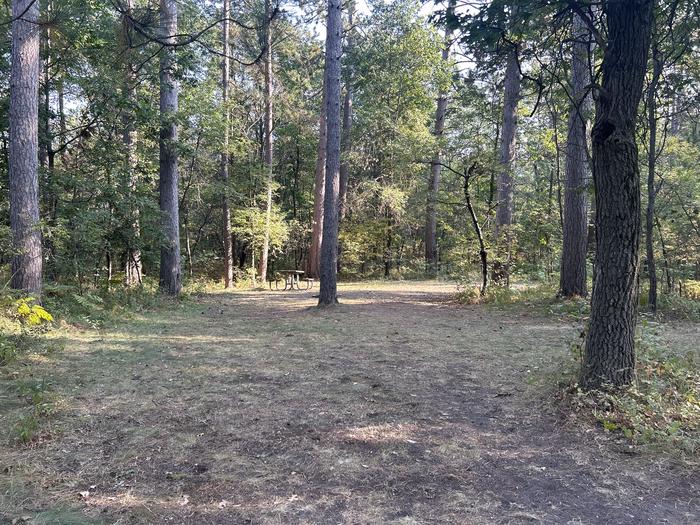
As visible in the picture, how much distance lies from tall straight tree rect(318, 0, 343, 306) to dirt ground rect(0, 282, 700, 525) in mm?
3961

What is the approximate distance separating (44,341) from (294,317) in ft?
13.4

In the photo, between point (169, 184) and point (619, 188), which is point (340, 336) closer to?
point (619, 188)

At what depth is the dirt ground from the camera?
237 centimetres

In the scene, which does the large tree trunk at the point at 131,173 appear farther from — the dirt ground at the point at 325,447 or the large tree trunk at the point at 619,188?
the large tree trunk at the point at 619,188

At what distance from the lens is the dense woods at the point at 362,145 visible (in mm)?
3711

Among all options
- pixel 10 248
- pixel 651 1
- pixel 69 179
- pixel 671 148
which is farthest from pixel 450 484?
pixel 671 148

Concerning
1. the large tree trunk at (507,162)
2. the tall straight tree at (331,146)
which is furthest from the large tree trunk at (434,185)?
the tall straight tree at (331,146)

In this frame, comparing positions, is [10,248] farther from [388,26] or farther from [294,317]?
[388,26]

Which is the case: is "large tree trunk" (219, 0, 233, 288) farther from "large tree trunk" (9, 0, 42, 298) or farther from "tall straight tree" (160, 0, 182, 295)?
"large tree trunk" (9, 0, 42, 298)

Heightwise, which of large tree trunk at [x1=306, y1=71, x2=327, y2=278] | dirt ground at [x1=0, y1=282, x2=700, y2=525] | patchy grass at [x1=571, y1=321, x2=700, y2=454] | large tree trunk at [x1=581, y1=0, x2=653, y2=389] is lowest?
dirt ground at [x1=0, y1=282, x2=700, y2=525]

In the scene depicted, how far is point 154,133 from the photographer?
10.8 metres

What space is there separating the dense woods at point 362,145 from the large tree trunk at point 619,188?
15 mm

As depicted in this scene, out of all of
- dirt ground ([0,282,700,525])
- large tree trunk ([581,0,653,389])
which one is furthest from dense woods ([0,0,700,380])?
dirt ground ([0,282,700,525])

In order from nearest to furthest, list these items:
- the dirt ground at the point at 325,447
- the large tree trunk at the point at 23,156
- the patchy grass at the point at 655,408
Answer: the dirt ground at the point at 325,447, the patchy grass at the point at 655,408, the large tree trunk at the point at 23,156
